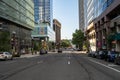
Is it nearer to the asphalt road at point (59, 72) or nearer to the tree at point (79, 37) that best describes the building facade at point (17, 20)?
the asphalt road at point (59, 72)

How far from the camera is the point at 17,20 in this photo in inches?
3718

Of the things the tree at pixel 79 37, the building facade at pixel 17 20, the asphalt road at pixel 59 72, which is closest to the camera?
the asphalt road at pixel 59 72

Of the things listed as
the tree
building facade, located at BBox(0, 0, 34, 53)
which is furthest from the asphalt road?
the tree

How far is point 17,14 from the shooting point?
94875mm

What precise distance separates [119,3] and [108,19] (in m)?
18.9

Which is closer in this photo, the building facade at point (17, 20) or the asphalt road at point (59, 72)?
the asphalt road at point (59, 72)

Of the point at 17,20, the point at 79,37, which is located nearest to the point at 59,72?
the point at 17,20

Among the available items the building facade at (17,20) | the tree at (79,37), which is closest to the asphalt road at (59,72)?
the building facade at (17,20)

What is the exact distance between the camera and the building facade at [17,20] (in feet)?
267

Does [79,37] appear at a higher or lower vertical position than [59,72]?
higher

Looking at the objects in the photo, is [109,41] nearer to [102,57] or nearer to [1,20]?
[102,57]

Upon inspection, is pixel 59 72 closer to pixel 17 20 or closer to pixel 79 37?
pixel 17 20

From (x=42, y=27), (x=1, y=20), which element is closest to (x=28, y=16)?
(x=1, y=20)

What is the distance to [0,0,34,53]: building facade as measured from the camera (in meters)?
81.4
